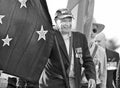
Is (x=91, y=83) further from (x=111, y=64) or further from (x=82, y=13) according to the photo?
(x=82, y=13)

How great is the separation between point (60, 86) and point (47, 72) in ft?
1.01

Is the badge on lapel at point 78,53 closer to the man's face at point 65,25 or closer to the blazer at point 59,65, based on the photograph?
the blazer at point 59,65

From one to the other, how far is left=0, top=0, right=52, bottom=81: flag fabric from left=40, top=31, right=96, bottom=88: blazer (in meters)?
0.86

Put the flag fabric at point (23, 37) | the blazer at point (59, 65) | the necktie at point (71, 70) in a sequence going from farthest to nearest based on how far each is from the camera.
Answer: the necktie at point (71, 70)
the blazer at point (59, 65)
the flag fabric at point (23, 37)

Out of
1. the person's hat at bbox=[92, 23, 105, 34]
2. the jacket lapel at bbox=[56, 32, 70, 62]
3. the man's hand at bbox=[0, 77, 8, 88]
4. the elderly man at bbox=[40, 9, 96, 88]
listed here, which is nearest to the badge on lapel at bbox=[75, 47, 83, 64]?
the elderly man at bbox=[40, 9, 96, 88]

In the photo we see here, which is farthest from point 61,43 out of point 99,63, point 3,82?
point 99,63

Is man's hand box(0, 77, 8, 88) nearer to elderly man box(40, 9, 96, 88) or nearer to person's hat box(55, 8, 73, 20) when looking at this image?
elderly man box(40, 9, 96, 88)

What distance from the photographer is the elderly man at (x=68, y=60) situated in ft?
21.2

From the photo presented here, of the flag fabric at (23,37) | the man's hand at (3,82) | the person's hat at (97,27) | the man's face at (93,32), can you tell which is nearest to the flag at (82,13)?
the man's face at (93,32)

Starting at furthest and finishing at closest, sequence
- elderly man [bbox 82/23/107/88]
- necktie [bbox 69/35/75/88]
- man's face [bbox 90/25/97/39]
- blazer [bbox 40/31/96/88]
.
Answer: man's face [bbox 90/25/97/39], elderly man [bbox 82/23/107/88], necktie [bbox 69/35/75/88], blazer [bbox 40/31/96/88]

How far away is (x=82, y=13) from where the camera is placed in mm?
9516

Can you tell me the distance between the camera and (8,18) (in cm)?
533

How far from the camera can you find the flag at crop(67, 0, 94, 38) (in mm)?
9336

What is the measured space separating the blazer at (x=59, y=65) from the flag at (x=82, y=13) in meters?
2.42
